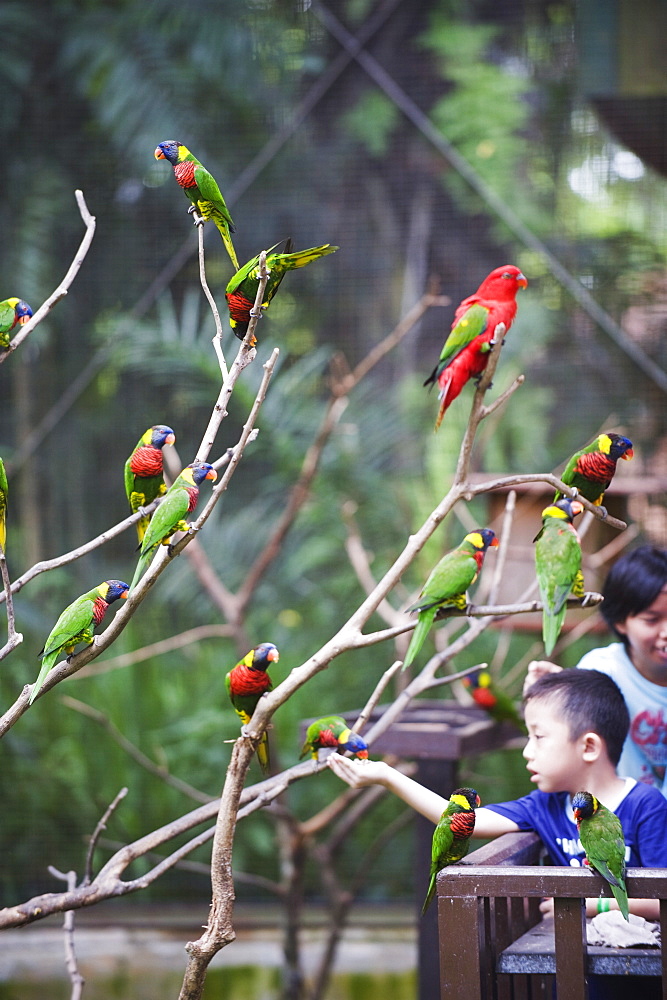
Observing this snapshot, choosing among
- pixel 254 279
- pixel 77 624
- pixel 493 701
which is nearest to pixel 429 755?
pixel 493 701

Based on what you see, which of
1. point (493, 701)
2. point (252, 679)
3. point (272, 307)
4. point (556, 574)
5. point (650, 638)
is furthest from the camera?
point (272, 307)

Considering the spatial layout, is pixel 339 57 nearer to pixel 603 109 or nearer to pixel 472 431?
pixel 603 109

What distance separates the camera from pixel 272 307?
2.95 m

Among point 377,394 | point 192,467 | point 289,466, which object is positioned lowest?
point 192,467

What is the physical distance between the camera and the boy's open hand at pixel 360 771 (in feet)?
3.58

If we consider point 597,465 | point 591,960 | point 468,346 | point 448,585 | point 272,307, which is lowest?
point 591,960

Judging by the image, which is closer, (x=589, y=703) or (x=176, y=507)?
(x=176, y=507)

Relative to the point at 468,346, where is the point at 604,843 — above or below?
below

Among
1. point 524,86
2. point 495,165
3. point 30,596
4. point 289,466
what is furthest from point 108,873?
point 524,86

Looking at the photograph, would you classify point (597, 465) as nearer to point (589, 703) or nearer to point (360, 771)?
point (589, 703)

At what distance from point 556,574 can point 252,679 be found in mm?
420

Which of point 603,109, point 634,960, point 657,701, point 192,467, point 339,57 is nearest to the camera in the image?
point 634,960

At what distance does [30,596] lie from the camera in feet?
9.53

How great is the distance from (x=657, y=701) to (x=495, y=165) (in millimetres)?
1785
